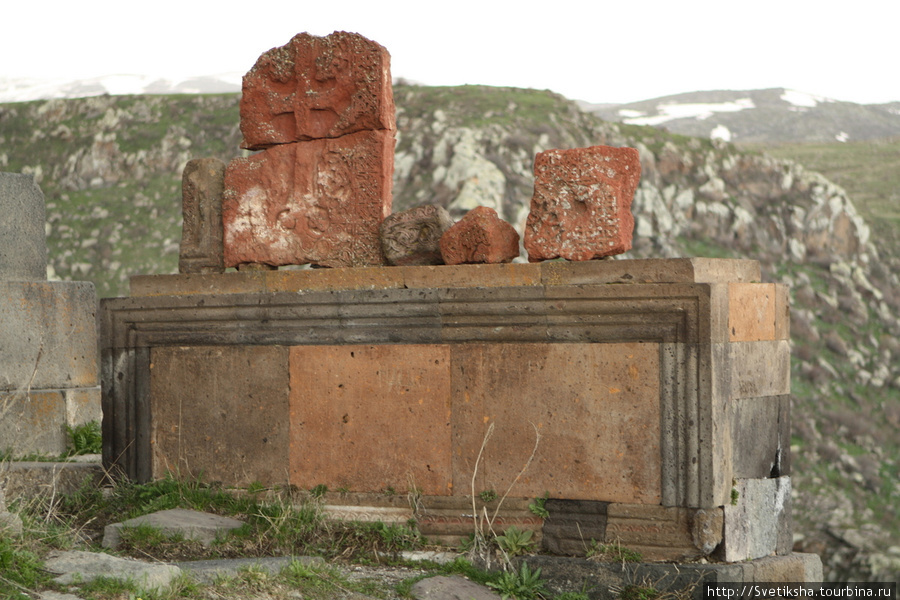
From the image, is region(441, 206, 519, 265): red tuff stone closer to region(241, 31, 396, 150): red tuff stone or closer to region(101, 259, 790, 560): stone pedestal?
region(101, 259, 790, 560): stone pedestal

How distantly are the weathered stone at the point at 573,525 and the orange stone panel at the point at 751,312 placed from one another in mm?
1107

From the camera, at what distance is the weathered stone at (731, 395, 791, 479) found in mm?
4742

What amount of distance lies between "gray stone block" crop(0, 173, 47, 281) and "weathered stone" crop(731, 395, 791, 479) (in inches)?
213

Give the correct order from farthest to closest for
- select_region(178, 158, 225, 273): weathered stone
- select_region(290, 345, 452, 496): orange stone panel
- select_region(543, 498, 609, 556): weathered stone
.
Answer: select_region(178, 158, 225, 273): weathered stone
select_region(290, 345, 452, 496): orange stone panel
select_region(543, 498, 609, 556): weathered stone

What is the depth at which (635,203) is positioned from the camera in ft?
83.9

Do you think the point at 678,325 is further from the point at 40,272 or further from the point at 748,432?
the point at 40,272

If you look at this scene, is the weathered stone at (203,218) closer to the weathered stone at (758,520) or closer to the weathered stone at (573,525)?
the weathered stone at (573,525)

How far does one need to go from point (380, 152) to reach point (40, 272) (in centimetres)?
343

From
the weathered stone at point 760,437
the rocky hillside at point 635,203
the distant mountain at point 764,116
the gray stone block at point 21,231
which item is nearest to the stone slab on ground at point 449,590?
the weathered stone at point 760,437

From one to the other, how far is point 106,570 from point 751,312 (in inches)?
131

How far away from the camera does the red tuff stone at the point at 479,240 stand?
5.04m

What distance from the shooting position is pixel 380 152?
18.1 ft

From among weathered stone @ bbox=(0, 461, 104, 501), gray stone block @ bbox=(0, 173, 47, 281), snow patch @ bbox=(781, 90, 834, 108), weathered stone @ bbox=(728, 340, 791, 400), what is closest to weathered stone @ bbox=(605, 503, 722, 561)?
weathered stone @ bbox=(728, 340, 791, 400)

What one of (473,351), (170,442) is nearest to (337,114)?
(473,351)
